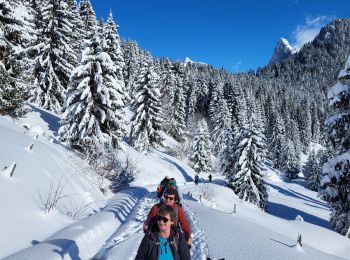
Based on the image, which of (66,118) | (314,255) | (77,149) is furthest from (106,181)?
(314,255)

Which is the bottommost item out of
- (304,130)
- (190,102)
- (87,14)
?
(87,14)

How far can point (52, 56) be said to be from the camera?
32688mm

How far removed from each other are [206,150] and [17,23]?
41.2 m

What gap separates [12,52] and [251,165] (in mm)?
25505

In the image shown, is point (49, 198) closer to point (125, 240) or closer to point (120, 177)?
point (125, 240)

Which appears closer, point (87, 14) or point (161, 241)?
point (161, 241)

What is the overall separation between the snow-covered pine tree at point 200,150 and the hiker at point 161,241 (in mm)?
51107

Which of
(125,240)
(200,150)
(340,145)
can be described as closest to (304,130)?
(200,150)

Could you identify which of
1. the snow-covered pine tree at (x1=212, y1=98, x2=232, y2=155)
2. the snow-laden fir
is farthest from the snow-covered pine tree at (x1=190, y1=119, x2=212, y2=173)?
the snow-covered pine tree at (x1=212, y1=98, x2=232, y2=155)

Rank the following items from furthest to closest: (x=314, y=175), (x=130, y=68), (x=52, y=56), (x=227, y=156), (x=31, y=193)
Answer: (x=130, y=68) → (x=314, y=175) → (x=227, y=156) → (x=52, y=56) → (x=31, y=193)

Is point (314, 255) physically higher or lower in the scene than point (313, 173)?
lower

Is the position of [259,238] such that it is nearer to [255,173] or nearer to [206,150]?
[255,173]

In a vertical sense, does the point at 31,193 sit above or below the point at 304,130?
below

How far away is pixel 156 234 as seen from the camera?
13.4 ft
